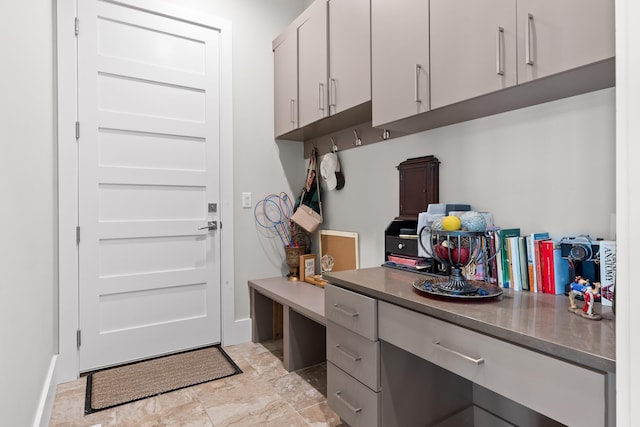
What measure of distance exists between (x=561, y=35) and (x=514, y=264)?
84 centimetres

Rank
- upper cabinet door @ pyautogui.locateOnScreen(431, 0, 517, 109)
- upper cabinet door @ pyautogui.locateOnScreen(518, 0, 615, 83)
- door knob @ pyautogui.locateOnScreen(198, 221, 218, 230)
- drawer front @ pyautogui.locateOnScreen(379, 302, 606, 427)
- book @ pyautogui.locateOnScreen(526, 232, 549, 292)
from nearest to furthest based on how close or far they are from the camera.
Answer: drawer front @ pyautogui.locateOnScreen(379, 302, 606, 427)
upper cabinet door @ pyautogui.locateOnScreen(518, 0, 615, 83)
upper cabinet door @ pyautogui.locateOnScreen(431, 0, 517, 109)
book @ pyautogui.locateOnScreen(526, 232, 549, 292)
door knob @ pyautogui.locateOnScreen(198, 221, 218, 230)

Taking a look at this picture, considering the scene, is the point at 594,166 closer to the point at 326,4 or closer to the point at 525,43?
the point at 525,43

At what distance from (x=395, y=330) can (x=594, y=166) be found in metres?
0.95

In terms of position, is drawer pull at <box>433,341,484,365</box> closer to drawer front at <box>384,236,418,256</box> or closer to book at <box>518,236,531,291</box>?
book at <box>518,236,531,291</box>

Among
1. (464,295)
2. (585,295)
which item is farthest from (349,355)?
(585,295)

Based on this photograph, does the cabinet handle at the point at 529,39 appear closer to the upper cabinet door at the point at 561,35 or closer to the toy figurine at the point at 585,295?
the upper cabinet door at the point at 561,35

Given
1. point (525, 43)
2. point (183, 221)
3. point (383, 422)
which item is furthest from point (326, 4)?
point (383, 422)

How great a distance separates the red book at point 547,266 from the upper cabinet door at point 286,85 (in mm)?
1814

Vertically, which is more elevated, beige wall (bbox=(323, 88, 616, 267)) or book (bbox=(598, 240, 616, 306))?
beige wall (bbox=(323, 88, 616, 267))

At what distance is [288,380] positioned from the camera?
2240 mm

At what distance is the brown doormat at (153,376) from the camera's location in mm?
2059

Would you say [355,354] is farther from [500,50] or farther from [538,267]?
[500,50]

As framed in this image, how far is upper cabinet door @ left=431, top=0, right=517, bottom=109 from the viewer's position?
1344 millimetres

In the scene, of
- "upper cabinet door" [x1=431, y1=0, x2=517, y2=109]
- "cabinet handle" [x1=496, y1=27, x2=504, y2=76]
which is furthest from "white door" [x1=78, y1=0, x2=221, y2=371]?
"cabinet handle" [x1=496, y1=27, x2=504, y2=76]
